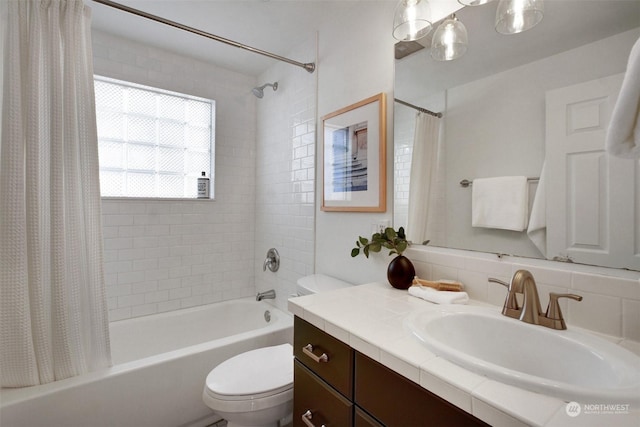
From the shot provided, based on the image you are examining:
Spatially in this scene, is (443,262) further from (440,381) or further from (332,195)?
(332,195)

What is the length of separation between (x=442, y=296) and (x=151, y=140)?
8.00 ft

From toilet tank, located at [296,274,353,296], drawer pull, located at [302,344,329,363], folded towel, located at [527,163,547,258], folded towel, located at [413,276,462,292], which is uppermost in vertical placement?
folded towel, located at [527,163,547,258]

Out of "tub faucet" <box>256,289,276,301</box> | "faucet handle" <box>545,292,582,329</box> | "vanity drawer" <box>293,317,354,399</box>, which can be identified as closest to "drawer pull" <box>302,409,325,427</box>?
"vanity drawer" <box>293,317,354,399</box>

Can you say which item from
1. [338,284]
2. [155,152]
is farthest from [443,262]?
[155,152]

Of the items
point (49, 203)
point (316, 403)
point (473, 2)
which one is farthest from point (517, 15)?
point (49, 203)

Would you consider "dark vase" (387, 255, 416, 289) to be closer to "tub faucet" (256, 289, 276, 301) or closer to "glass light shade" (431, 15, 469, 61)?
"glass light shade" (431, 15, 469, 61)

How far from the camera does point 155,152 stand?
2.42 metres

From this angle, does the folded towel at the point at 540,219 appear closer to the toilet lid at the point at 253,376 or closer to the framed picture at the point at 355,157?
the framed picture at the point at 355,157

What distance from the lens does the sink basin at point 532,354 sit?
556 millimetres

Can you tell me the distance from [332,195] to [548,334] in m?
1.30

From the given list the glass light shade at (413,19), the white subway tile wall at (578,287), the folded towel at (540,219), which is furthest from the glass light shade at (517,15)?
the white subway tile wall at (578,287)

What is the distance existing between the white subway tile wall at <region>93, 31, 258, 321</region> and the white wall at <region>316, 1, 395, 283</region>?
102 cm

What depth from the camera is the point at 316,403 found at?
1.00m

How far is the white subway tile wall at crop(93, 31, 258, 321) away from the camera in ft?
7.17
